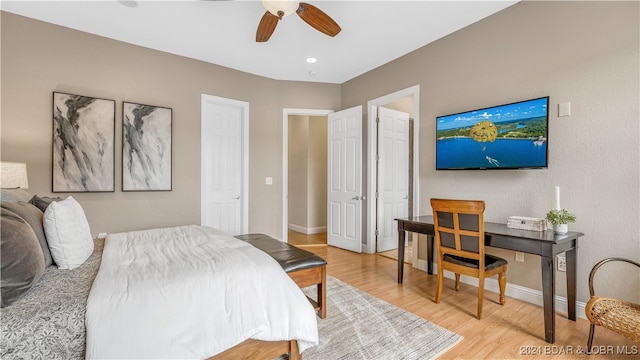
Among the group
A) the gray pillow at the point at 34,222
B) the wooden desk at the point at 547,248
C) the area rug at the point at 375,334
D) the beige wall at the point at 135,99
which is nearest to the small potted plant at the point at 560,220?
the wooden desk at the point at 547,248

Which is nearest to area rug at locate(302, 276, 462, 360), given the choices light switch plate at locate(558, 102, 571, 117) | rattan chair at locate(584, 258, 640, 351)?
rattan chair at locate(584, 258, 640, 351)

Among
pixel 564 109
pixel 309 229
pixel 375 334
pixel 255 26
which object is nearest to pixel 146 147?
pixel 255 26

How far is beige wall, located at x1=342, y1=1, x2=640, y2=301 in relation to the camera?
6.84 ft

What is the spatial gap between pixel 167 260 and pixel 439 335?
1892 mm

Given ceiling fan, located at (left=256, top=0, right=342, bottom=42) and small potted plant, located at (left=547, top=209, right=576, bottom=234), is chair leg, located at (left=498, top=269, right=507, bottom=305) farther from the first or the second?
ceiling fan, located at (left=256, top=0, right=342, bottom=42)

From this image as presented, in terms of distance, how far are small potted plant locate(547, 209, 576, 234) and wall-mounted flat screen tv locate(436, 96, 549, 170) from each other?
0.43m

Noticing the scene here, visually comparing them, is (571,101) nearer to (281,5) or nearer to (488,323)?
(488,323)

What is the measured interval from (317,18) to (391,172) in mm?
2658

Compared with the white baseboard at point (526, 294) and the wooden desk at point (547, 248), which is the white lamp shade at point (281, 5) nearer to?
the wooden desk at point (547, 248)

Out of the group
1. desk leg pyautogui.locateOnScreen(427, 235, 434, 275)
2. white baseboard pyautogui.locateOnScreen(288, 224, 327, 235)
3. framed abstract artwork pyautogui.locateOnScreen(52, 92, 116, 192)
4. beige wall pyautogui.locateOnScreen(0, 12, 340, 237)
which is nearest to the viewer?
beige wall pyautogui.locateOnScreen(0, 12, 340, 237)

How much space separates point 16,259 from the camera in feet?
3.76

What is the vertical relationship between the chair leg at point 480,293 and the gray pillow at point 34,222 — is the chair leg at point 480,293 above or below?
below

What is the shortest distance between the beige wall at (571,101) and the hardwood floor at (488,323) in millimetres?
363

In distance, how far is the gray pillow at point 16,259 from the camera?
1096 millimetres
